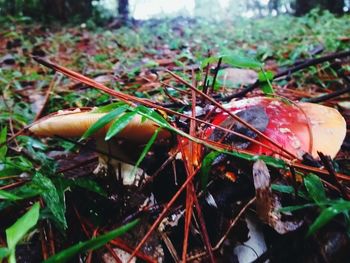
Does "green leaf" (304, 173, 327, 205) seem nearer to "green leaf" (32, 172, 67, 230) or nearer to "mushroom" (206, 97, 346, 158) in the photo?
"mushroom" (206, 97, 346, 158)

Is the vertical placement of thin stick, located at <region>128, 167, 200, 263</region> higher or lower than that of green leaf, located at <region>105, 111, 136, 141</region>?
lower

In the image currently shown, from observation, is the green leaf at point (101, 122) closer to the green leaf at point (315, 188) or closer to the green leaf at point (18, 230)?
the green leaf at point (18, 230)

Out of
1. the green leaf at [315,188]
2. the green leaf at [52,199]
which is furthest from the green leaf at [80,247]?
the green leaf at [315,188]

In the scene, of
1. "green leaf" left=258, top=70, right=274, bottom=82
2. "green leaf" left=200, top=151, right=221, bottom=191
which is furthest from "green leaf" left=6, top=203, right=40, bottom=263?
"green leaf" left=258, top=70, right=274, bottom=82

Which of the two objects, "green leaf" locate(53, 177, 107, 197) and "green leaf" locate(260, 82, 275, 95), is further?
"green leaf" locate(260, 82, 275, 95)

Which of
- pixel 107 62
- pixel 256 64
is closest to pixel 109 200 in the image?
pixel 256 64

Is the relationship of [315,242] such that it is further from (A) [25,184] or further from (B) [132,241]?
(A) [25,184]

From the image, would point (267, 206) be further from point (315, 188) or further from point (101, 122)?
point (101, 122)

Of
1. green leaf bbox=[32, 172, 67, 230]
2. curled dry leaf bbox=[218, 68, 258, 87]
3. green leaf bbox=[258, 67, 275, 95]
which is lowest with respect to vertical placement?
curled dry leaf bbox=[218, 68, 258, 87]
